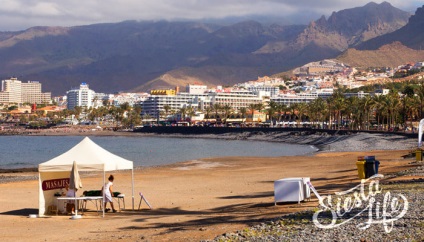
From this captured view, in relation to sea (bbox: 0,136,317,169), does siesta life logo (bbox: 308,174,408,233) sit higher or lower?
higher

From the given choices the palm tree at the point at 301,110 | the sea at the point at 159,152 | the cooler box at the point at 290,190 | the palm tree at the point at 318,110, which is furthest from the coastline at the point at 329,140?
the cooler box at the point at 290,190

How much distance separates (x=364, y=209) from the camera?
16203 mm

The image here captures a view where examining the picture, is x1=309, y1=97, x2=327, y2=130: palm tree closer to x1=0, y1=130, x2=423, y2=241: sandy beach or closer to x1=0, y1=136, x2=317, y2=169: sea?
x1=0, y1=136, x2=317, y2=169: sea

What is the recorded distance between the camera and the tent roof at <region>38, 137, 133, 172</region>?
69.1 ft

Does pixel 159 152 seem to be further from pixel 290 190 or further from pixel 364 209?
pixel 364 209

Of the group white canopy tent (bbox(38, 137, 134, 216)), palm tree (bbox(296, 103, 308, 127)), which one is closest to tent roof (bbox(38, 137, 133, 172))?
white canopy tent (bbox(38, 137, 134, 216))

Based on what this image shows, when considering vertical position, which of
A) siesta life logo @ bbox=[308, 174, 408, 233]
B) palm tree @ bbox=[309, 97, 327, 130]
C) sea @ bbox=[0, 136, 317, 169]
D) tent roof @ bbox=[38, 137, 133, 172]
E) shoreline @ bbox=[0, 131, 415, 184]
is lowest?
sea @ bbox=[0, 136, 317, 169]

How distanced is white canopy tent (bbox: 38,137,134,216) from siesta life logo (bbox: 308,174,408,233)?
6.53 metres

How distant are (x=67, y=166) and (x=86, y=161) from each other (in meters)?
0.58

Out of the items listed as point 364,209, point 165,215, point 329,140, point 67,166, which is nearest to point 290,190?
point 165,215

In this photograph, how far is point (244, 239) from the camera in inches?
544

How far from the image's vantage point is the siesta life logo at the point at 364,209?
1451 centimetres

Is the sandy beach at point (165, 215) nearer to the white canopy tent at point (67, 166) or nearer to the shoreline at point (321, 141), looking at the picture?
the white canopy tent at point (67, 166)

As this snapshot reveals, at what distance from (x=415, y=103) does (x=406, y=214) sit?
3735 inches
